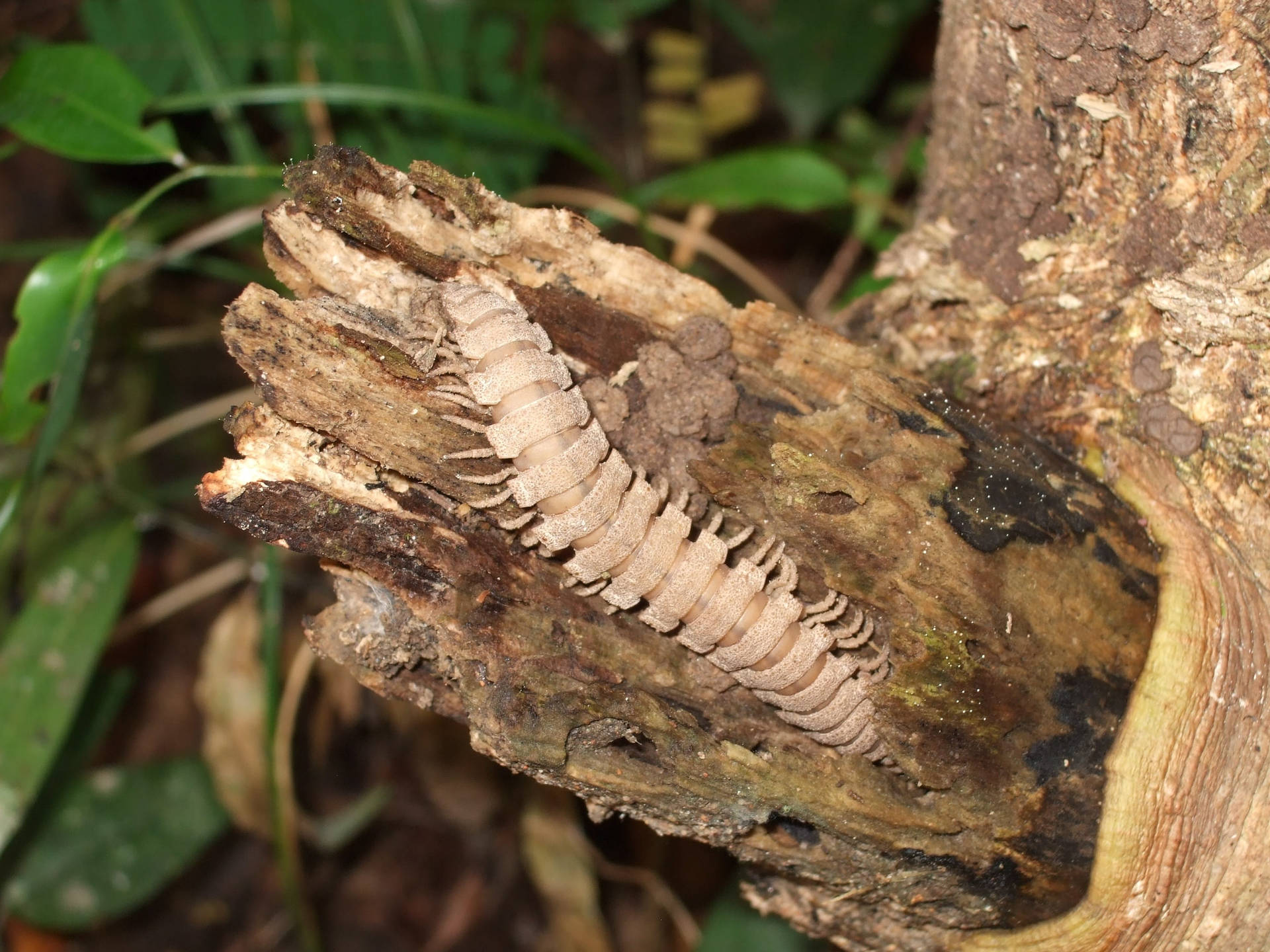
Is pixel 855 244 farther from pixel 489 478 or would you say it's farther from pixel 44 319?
pixel 44 319

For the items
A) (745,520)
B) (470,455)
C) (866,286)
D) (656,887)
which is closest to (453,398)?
(470,455)

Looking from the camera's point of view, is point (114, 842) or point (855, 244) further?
point (855, 244)

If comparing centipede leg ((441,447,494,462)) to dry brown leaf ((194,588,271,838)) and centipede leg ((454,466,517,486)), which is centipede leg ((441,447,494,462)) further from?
dry brown leaf ((194,588,271,838))

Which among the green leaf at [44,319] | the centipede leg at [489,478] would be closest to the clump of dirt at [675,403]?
the centipede leg at [489,478]

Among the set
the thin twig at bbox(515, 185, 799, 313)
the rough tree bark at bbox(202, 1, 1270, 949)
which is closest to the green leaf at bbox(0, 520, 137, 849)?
the rough tree bark at bbox(202, 1, 1270, 949)

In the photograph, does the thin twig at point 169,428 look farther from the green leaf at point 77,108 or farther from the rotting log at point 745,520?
the rotting log at point 745,520

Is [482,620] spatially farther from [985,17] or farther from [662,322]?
[985,17]
